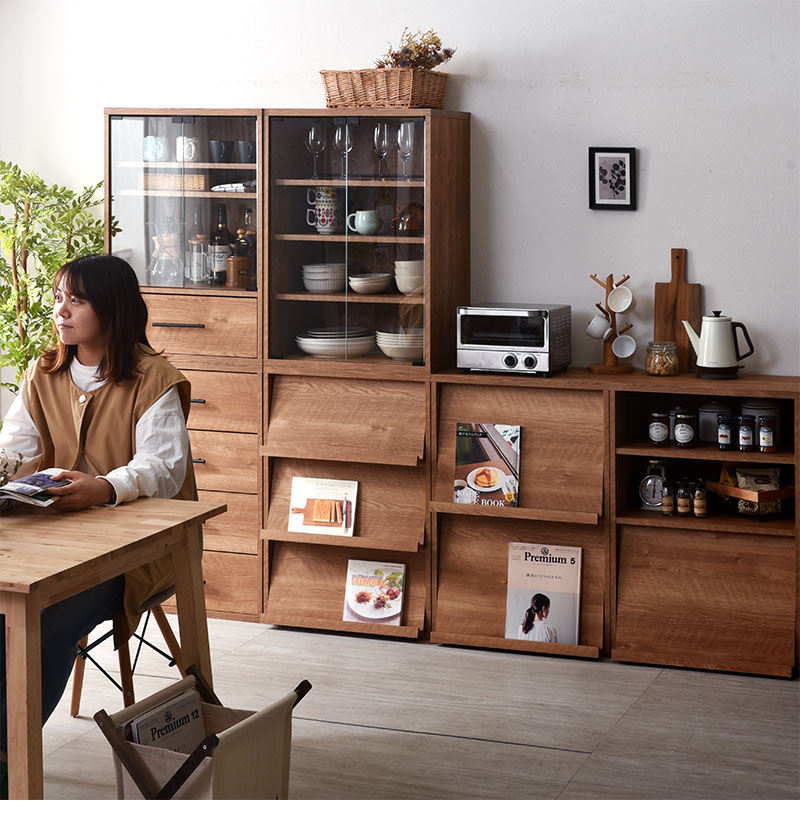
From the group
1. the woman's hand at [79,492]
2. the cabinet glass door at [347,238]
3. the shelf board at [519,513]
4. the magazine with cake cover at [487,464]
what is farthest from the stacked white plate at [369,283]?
the woman's hand at [79,492]

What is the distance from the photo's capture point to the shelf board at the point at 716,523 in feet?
11.7

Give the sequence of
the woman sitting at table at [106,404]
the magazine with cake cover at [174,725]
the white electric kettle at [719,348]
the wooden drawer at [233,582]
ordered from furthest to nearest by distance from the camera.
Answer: the wooden drawer at [233,582], the white electric kettle at [719,348], the woman sitting at table at [106,404], the magazine with cake cover at [174,725]

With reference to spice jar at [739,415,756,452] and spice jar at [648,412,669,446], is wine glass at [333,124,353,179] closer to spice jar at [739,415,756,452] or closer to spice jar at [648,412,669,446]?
spice jar at [648,412,669,446]

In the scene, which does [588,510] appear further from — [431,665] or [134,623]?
[134,623]

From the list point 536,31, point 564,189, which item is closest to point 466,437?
point 564,189

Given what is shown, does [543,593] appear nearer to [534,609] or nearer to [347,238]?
[534,609]

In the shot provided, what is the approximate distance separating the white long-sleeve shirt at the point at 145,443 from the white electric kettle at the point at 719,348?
1761 mm

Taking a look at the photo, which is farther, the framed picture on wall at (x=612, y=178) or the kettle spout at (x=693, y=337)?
the framed picture on wall at (x=612, y=178)

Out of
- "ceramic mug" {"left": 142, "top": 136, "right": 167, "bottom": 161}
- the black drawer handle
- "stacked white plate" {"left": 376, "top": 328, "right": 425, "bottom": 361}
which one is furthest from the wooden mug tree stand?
"ceramic mug" {"left": 142, "top": 136, "right": 167, "bottom": 161}

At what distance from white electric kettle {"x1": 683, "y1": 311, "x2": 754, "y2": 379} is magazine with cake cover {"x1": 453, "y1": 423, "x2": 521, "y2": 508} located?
2.10ft

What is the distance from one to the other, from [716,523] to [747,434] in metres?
0.30

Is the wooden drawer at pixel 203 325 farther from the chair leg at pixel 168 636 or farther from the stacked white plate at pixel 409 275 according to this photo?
the chair leg at pixel 168 636

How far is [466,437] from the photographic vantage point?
3.85 meters

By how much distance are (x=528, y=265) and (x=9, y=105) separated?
227cm
